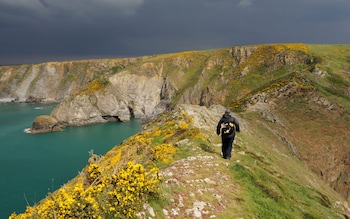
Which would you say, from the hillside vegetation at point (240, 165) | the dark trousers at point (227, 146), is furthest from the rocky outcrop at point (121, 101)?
the dark trousers at point (227, 146)

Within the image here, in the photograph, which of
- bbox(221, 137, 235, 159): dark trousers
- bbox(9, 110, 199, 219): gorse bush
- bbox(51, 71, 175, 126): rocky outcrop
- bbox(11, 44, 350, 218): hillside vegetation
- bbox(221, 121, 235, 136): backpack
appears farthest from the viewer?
bbox(51, 71, 175, 126): rocky outcrop

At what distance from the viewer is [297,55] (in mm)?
89375

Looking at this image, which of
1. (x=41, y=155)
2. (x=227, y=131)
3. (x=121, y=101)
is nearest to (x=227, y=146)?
(x=227, y=131)

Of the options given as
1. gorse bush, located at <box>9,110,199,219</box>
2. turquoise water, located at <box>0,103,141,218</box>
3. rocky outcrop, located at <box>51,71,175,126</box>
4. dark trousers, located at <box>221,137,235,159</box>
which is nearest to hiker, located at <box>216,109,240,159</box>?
dark trousers, located at <box>221,137,235,159</box>

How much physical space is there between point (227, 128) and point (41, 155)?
69.2 meters

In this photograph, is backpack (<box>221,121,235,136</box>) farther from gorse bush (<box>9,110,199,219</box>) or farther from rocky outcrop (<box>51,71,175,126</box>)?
rocky outcrop (<box>51,71,175,126</box>)

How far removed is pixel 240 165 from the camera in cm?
1747

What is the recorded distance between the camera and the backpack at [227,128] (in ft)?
59.3

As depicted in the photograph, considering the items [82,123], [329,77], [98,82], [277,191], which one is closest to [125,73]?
[98,82]

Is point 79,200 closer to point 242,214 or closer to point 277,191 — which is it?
point 242,214

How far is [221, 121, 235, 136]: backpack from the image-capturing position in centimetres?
1808

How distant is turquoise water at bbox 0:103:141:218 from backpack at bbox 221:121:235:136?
18222 millimetres

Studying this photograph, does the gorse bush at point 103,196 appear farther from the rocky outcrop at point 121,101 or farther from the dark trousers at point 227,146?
the rocky outcrop at point 121,101

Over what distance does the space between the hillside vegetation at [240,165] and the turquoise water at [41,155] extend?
15.1 meters
